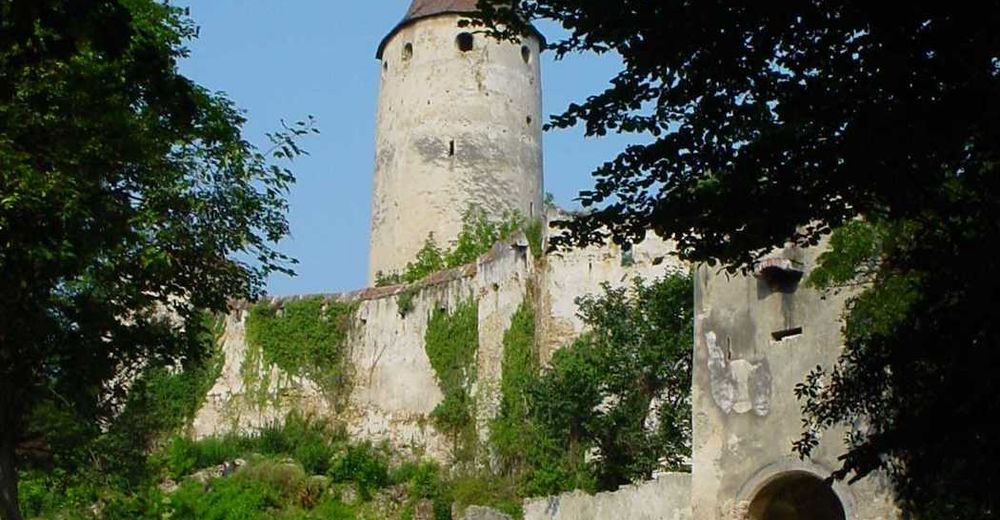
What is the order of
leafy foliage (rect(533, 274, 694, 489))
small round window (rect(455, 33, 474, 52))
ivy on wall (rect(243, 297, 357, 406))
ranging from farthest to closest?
small round window (rect(455, 33, 474, 52)), ivy on wall (rect(243, 297, 357, 406)), leafy foliage (rect(533, 274, 694, 489))

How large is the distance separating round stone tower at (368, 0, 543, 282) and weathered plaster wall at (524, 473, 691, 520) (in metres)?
18.7

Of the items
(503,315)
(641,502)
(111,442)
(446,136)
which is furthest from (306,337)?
(111,442)

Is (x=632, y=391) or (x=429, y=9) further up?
(x=429, y=9)

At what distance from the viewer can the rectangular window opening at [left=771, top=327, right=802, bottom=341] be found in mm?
20828

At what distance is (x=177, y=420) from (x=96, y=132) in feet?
80.0

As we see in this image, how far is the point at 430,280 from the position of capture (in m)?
35.5

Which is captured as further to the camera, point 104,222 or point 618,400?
point 618,400

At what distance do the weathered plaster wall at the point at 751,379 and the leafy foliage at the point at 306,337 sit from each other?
53.5ft

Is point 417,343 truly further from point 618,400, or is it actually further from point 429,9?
point 429,9

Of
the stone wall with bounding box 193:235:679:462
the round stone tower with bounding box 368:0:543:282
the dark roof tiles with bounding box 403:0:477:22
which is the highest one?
the dark roof tiles with bounding box 403:0:477:22

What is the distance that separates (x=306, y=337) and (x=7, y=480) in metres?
22.8

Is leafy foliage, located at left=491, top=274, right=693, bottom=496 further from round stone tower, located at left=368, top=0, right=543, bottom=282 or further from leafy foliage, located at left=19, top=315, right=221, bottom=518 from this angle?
round stone tower, located at left=368, top=0, right=543, bottom=282

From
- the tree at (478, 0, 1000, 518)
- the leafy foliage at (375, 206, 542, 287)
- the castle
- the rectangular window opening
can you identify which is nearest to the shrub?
the castle

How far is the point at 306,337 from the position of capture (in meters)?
37.3
